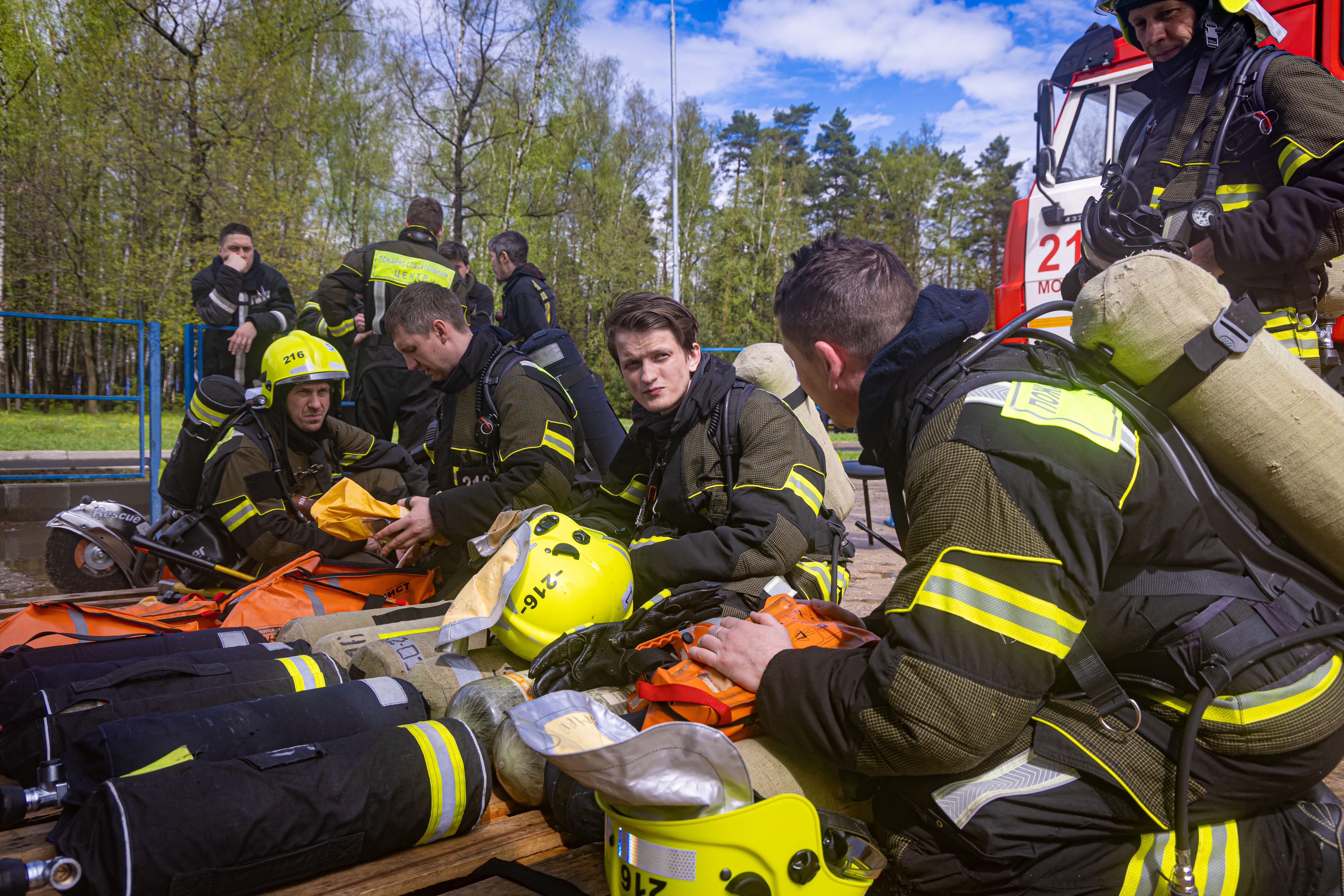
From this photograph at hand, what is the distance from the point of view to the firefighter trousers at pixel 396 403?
19.3 feet

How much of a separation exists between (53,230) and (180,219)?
7.89ft

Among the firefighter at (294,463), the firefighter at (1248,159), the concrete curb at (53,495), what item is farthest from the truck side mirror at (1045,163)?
the concrete curb at (53,495)

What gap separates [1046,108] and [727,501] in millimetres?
4179

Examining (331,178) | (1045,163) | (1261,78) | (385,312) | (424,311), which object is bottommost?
(424,311)

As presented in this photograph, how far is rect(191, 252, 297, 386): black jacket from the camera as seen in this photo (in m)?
6.66

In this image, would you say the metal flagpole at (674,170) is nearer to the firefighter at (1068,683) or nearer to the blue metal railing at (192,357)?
the blue metal railing at (192,357)

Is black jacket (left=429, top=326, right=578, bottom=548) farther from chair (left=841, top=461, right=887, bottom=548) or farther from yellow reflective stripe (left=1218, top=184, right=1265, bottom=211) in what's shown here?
yellow reflective stripe (left=1218, top=184, right=1265, bottom=211)

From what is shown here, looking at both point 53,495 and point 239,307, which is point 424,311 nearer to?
point 239,307

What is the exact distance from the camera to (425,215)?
20.4ft

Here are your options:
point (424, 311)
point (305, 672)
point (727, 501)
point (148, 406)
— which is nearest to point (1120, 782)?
point (727, 501)

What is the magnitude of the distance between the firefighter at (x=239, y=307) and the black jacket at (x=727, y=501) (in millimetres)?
4716

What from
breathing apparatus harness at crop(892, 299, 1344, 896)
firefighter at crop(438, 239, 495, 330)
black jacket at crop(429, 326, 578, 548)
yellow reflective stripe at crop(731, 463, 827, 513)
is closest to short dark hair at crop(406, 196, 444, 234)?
firefighter at crop(438, 239, 495, 330)

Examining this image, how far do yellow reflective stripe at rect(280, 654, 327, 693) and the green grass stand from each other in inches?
393

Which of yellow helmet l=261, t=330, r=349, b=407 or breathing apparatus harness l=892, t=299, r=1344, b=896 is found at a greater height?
yellow helmet l=261, t=330, r=349, b=407
